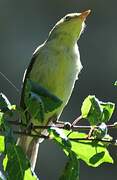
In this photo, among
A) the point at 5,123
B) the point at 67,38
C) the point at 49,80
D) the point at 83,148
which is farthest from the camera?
the point at 67,38

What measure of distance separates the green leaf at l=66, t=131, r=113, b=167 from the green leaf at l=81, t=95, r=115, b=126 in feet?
0.17

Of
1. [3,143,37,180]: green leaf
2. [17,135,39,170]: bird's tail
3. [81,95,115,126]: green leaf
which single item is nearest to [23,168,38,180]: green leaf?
[3,143,37,180]: green leaf

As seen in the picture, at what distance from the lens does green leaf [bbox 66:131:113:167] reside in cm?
195

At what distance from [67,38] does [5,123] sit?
1630 millimetres

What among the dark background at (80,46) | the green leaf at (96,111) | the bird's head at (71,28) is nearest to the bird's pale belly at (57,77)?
the bird's head at (71,28)

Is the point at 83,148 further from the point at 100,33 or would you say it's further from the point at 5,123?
the point at 100,33

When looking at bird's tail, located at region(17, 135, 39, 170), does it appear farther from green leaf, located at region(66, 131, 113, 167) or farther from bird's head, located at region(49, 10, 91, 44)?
green leaf, located at region(66, 131, 113, 167)

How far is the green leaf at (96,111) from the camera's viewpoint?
197cm

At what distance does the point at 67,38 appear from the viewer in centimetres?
343

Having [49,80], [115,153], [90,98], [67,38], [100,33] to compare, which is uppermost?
[100,33]

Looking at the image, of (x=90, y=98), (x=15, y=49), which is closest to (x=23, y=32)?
(x=15, y=49)

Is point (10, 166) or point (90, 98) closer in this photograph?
point (10, 166)

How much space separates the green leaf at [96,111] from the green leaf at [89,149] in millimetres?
51

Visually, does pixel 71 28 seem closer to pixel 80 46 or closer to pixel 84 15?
pixel 84 15
